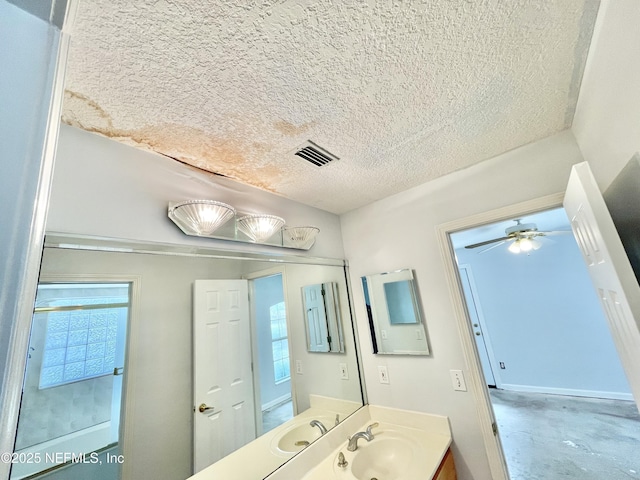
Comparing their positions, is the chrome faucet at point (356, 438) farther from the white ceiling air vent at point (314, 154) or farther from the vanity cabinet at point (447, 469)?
the white ceiling air vent at point (314, 154)

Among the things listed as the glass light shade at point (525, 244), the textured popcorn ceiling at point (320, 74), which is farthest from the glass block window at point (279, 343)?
the glass light shade at point (525, 244)

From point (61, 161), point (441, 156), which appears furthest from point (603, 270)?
point (61, 161)

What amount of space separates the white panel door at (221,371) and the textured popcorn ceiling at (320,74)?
665 mm

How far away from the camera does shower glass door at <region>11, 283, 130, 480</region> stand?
0.79m

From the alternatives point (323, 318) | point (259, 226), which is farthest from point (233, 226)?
point (323, 318)

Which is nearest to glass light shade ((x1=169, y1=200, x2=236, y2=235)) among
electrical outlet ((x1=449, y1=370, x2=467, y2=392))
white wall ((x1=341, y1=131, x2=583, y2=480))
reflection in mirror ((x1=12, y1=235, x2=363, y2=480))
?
reflection in mirror ((x1=12, y1=235, x2=363, y2=480))

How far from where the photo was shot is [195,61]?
80 cm

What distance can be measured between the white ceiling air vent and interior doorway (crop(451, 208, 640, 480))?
2719 mm

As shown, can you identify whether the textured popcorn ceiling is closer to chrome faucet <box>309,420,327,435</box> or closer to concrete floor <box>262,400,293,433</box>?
concrete floor <box>262,400,293,433</box>

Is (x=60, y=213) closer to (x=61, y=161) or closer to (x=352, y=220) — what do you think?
(x=61, y=161)

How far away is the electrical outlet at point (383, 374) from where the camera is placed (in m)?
1.80

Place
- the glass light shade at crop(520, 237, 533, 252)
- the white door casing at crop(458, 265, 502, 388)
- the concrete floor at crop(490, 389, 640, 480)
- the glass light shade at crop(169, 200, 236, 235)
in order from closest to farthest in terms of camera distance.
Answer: the glass light shade at crop(169, 200, 236, 235), the concrete floor at crop(490, 389, 640, 480), the glass light shade at crop(520, 237, 533, 252), the white door casing at crop(458, 265, 502, 388)

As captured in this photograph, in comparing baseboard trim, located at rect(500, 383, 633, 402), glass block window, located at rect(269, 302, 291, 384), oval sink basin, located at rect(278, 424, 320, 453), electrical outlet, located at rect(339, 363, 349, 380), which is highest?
glass block window, located at rect(269, 302, 291, 384)

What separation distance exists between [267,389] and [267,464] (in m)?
0.32
